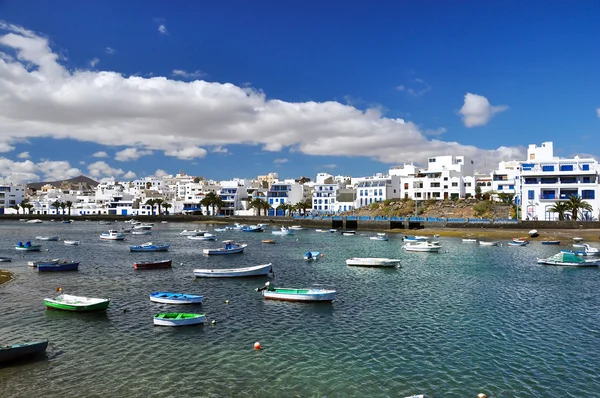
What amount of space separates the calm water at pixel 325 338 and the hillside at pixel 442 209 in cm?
8024

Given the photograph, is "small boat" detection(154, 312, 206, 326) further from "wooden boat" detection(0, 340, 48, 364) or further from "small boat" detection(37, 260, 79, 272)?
"small boat" detection(37, 260, 79, 272)

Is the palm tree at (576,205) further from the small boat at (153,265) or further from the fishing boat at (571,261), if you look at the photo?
the small boat at (153,265)

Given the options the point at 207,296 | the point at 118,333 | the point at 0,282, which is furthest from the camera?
the point at 0,282

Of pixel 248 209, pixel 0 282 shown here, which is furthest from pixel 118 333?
pixel 248 209

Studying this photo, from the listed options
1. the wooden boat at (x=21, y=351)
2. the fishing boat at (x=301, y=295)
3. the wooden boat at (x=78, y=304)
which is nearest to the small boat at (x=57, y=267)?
the wooden boat at (x=78, y=304)

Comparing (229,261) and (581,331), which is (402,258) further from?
(581,331)

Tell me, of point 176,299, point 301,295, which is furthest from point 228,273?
point 301,295

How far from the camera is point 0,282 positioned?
152ft

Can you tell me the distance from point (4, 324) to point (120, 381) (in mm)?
14826

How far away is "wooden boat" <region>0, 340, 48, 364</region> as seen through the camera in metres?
23.5

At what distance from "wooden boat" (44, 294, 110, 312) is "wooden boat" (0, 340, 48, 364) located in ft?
28.7

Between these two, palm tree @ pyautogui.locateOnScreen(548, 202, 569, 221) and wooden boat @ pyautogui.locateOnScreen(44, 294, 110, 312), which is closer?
wooden boat @ pyautogui.locateOnScreen(44, 294, 110, 312)

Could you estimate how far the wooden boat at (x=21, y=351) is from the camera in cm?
2350

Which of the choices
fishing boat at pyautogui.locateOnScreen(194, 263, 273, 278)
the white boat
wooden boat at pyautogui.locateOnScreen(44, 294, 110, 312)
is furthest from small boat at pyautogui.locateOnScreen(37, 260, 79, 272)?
the white boat
